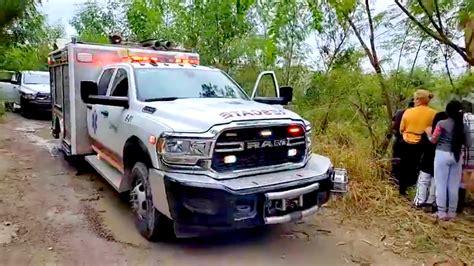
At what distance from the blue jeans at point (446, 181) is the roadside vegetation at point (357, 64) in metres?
Answer: 0.23

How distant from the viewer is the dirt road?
14.3 ft

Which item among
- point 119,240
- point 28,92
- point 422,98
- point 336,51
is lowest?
point 119,240

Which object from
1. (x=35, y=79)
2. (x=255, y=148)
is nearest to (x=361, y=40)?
(x=255, y=148)

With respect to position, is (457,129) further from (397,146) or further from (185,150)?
(185,150)

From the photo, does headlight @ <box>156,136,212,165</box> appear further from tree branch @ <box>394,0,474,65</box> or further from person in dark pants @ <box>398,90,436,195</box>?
tree branch @ <box>394,0,474,65</box>

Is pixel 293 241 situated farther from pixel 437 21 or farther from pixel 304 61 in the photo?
pixel 304 61

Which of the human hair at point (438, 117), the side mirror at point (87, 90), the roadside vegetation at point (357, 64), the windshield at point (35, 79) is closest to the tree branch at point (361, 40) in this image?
the roadside vegetation at point (357, 64)

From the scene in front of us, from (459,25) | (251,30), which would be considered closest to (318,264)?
(459,25)

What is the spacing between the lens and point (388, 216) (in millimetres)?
5730

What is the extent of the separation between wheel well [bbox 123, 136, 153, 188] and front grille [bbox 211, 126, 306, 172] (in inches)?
32.7

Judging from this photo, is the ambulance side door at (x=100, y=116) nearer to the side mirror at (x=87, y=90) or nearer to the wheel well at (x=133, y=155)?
the side mirror at (x=87, y=90)

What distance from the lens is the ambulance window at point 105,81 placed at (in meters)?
6.69

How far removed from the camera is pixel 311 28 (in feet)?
32.3

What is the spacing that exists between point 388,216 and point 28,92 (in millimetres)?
13956
